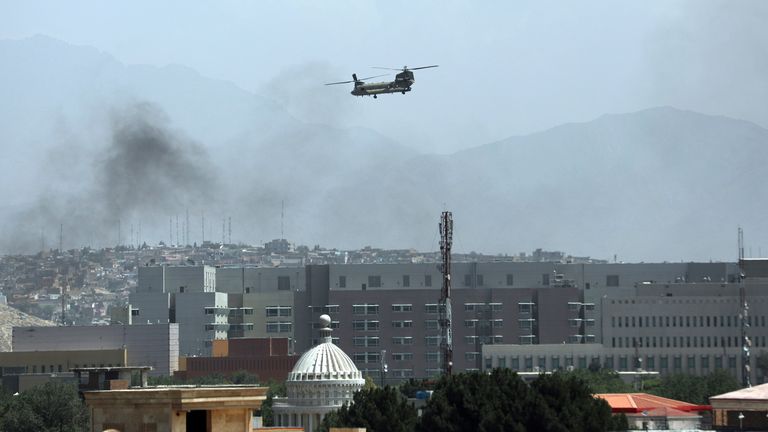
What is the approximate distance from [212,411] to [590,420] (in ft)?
260

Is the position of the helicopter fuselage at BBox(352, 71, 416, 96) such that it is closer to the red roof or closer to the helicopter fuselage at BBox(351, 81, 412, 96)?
the helicopter fuselage at BBox(351, 81, 412, 96)

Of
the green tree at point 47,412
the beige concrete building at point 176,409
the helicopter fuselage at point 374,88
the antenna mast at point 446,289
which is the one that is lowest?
the green tree at point 47,412

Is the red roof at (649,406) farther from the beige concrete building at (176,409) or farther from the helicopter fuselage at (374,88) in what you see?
the beige concrete building at (176,409)

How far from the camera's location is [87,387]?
6800 cm

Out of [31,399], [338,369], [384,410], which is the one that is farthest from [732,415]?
[31,399]

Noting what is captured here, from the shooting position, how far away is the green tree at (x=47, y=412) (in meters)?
166

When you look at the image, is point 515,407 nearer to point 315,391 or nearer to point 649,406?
point 649,406

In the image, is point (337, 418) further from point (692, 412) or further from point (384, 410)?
point (692, 412)

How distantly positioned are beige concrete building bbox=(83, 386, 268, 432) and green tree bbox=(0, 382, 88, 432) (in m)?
111

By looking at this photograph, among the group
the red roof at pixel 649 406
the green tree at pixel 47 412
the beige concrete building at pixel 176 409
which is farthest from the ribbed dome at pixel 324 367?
the beige concrete building at pixel 176 409

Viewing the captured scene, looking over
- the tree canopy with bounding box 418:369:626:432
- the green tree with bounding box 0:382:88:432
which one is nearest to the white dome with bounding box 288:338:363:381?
the green tree with bounding box 0:382:88:432

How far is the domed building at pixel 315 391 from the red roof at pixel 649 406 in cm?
2569

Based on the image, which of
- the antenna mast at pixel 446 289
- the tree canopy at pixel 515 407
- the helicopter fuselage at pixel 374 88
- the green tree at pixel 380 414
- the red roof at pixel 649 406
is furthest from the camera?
the helicopter fuselage at pixel 374 88

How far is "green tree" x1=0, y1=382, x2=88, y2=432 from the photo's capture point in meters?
166
